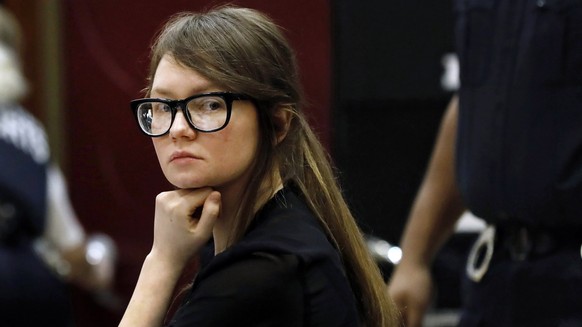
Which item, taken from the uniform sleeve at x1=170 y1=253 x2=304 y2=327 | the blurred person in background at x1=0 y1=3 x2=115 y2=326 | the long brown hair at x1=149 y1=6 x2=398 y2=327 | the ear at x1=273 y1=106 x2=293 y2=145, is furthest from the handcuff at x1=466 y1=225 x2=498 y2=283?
the blurred person in background at x1=0 y1=3 x2=115 y2=326

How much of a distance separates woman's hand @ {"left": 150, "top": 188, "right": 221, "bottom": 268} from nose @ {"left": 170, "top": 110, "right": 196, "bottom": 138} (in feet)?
0.35

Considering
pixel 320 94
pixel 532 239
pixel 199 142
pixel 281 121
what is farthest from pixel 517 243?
pixel 320 94

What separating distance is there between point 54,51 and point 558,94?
2.53 meters

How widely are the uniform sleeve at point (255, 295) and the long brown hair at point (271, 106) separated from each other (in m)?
0.14

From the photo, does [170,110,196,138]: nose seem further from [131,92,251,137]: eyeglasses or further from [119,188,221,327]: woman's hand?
[119,188,221,327]: woman's hand

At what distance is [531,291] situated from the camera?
2633 millimetres

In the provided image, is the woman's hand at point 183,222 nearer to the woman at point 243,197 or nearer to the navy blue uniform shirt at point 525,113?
the woman at point 243,197

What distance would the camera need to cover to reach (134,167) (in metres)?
4.54

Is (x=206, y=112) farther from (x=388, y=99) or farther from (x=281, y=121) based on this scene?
(x=388, y=99)

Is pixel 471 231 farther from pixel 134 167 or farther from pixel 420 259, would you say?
pixel 134 167

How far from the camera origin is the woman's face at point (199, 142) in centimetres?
194

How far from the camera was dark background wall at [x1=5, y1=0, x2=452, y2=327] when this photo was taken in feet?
12.7

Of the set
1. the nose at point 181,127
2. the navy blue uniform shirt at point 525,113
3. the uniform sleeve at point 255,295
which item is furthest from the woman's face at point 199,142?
the navy blue uniform shirt at point 525,113

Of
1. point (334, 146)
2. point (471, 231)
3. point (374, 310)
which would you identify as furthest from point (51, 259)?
point (374, 310)
